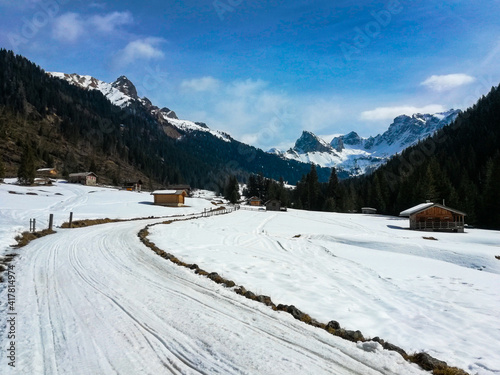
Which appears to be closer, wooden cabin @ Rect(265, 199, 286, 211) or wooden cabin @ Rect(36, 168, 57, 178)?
wooden cabin @ Rect(265, 199, 286, 211)

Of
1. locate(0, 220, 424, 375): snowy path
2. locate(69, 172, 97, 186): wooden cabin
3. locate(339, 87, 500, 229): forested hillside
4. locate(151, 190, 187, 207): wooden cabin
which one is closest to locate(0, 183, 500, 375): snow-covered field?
locate(0, 220, 424, 375): snowy path

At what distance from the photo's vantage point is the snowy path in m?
4.82

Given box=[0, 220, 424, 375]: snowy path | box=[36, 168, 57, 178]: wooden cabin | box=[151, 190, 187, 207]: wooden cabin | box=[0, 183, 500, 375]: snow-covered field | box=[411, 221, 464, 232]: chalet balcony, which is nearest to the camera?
box=[0, 220, 424, 375]: snowy path

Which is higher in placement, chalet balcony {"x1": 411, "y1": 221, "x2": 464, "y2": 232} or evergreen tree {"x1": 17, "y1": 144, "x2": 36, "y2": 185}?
evergreen tree {"x1": 17, "y1": 144, "x2": 36, "y2": 185}

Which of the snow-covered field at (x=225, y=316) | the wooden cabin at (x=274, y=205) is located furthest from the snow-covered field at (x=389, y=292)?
the wooden cabin at (x=274, y=205)

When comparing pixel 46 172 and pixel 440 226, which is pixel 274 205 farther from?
pixel 46 172

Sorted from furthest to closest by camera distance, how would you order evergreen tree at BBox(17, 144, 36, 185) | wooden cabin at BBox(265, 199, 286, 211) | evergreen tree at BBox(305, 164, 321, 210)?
evergreen tree at BBox(305, 164, 321, 210) < wooden cabin at BBox(265, 199, 286, 211) < evergreen tree at BBox(17, 144, 36, 185)

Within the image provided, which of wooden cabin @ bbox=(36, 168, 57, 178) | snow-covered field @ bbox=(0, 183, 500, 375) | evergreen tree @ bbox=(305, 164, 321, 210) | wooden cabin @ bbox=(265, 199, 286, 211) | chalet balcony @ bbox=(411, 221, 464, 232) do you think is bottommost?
chalet balcony @ bbox=(411, 221, 464, 232)

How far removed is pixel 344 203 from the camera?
9088 centimetres

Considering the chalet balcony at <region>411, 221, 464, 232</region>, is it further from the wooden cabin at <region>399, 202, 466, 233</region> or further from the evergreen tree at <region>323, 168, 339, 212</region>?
the evergreen tree at <region>323, 168, 339, 212</region>

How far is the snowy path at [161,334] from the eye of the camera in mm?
4824

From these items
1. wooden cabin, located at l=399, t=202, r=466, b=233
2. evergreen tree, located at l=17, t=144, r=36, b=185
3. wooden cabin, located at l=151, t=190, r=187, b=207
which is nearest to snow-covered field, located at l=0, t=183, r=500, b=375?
wooden cabin, located at l=399, t=202, r=466, b=233

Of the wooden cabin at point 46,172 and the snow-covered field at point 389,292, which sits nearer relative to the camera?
the snow-covered field at point 389,292

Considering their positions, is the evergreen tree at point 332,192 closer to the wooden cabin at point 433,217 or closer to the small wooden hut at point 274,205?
the small wooden hut at point 274,205
